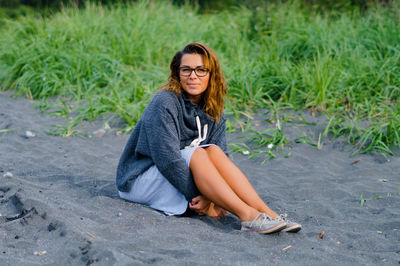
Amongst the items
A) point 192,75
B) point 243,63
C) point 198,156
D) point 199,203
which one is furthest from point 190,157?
point 243,63

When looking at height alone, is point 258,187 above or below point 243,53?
below

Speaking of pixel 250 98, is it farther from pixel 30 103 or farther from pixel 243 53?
pixel 30 103

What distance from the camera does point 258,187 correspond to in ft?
11.8

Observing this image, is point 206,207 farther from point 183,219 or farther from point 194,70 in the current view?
point 194,70

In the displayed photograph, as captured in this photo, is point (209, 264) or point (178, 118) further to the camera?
point (178, 118)

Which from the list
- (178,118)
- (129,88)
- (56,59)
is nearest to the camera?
(178,118)

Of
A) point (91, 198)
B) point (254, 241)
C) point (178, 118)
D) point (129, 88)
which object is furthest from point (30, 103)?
point (254, 241)

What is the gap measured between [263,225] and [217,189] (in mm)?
320

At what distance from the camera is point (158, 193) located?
2906mm

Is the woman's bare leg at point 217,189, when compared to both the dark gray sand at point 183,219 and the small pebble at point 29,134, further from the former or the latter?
the small pebble at point 29,134

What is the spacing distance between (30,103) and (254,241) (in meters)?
4.21

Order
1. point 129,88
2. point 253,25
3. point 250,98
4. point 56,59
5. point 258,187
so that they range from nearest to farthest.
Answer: point 258,187
point 250,98
point 129,88
point 56,59
point 253,25

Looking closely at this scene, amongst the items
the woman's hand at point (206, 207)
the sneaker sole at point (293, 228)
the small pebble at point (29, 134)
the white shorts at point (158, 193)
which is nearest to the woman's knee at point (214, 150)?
the white shorts at point (158, 193)

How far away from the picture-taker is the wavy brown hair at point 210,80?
2.85 meters
